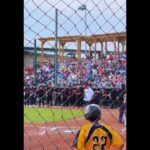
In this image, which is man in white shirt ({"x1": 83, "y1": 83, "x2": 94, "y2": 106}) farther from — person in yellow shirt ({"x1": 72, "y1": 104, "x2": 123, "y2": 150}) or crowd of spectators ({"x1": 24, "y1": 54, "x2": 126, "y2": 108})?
person in yellow shirt ({"x1": 72, "y1": 104, "x2": 123, "y2": 150})

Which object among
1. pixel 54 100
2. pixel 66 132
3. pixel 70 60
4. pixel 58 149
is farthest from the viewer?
pixel 54 100

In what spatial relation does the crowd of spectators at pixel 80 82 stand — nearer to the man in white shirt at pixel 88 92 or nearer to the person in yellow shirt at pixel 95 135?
the man in white shirt at pixel 88 92

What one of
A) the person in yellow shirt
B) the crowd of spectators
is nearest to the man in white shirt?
the crowd of spectators

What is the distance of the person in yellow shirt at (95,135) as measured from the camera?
176 centimetres

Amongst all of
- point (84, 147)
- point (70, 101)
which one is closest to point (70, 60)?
point (70, 101)

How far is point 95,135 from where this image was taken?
179 cm

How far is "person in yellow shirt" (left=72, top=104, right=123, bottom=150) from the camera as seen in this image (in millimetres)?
1760

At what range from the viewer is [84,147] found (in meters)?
1.86

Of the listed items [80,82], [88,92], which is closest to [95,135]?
[80,82]

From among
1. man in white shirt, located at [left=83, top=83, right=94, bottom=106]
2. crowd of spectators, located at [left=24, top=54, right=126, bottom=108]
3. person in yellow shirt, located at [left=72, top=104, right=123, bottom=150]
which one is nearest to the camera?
person in yellow shirt, located at [left=72, top=104, right=123, bottom=150]

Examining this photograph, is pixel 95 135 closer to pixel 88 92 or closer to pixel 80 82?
pixel 80 82
